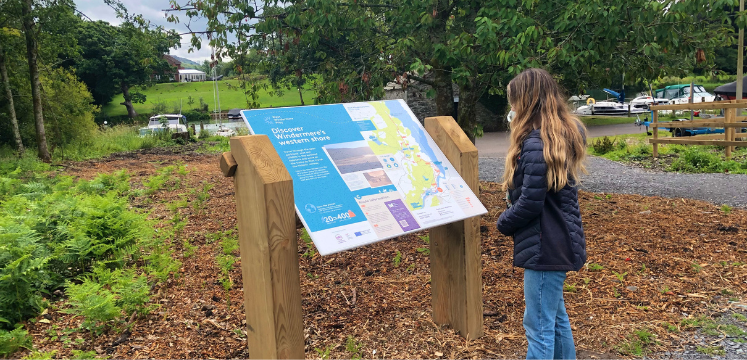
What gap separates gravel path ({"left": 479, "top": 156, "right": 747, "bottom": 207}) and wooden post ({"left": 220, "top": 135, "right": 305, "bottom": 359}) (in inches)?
226

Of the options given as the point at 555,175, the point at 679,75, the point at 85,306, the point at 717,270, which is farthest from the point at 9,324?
the point at 679,75

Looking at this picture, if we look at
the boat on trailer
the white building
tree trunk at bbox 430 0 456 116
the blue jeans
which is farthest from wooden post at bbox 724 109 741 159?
the white building

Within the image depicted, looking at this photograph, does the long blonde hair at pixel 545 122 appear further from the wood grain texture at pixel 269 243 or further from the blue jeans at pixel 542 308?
the wood grain texture at pixel 269 243

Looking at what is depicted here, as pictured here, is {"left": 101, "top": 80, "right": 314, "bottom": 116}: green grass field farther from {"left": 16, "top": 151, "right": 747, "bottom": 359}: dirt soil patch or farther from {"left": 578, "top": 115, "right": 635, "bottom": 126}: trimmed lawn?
{"left": 16, "top": 151, "right": 747, "bottom": 359}: dirt soil patch

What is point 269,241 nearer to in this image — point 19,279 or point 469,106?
point 19,279

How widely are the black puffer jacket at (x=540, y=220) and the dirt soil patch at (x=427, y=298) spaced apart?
3.52ft

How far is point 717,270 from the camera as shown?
491cm

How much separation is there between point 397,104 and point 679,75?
4.40 metres

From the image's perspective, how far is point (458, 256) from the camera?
3.63m

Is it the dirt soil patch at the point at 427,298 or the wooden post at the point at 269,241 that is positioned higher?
the wooden post at the point at 269,241

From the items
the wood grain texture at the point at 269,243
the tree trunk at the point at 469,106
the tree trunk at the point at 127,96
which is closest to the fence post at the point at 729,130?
the tree trunk at the point at 469,106

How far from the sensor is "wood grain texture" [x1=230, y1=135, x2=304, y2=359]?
2578mm

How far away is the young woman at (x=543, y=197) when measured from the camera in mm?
2682

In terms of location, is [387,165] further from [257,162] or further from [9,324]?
[9,324]
